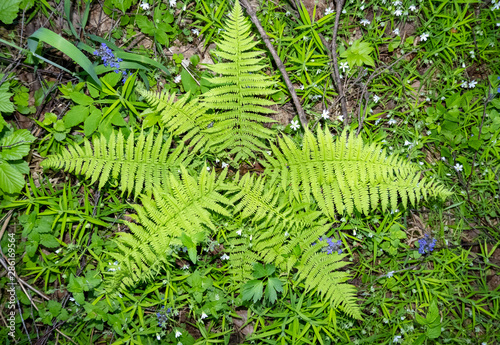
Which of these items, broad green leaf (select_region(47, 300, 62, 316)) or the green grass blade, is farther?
broad green leaf (select_region(47, 300, 62, 316))

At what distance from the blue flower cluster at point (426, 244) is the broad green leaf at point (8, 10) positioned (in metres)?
4.85

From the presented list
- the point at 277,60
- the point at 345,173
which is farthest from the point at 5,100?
the point at 345,173

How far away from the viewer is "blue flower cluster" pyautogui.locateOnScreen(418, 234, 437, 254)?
3631 millimetres

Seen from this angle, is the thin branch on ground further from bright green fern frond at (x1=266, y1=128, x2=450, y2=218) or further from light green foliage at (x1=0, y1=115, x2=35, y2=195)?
light green foliage at (x1=0, y1=115, x2=35, y2=195)

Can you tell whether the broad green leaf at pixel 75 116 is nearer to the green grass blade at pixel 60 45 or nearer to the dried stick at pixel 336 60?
the green grass blade at pixel 60 45

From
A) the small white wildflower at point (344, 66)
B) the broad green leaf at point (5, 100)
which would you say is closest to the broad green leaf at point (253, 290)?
the small white wildflower at point (344, 66)

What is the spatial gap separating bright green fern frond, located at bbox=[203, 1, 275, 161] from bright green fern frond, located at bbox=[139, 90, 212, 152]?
0.11m

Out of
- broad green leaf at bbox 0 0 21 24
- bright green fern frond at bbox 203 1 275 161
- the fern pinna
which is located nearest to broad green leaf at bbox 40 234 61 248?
the fern pinna

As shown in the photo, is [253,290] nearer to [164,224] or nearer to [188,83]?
[164,224]

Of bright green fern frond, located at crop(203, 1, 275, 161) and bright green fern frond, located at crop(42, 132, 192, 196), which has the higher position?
bright green fern frond, located at crop(203, 1, 275, 161)

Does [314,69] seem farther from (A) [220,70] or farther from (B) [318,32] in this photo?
(A) [220,70]

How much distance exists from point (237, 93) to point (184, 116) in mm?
582

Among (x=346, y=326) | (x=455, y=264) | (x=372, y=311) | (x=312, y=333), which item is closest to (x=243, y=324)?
(x=312, y=333)

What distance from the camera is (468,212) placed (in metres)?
3.88
